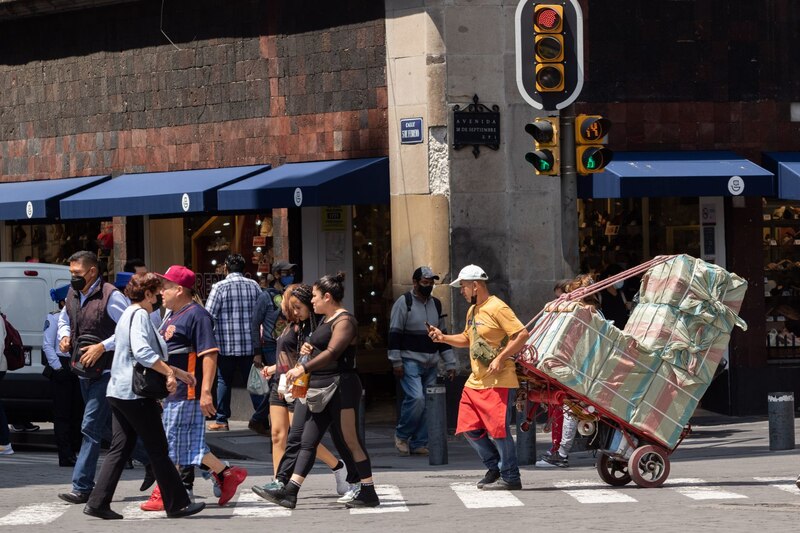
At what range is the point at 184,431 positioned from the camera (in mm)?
11648

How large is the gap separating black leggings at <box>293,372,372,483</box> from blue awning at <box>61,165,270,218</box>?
8035 millimetres

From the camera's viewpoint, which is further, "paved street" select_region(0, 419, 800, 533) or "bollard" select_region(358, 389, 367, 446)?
"bollard" select_region(358, 389, 367, 446)

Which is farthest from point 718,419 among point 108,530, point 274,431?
point 108,530

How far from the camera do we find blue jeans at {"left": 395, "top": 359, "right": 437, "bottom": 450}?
16.1 meters

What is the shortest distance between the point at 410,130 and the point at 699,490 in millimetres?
7186

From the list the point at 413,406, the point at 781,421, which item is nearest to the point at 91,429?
the point at 413,406

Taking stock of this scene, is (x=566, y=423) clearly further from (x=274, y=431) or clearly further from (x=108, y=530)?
(x=108, y=530)

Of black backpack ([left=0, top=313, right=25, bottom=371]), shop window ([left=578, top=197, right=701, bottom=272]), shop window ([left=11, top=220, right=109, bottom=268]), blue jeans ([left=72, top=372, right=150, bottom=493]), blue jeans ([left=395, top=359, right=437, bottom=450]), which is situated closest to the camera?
blue jeans ([left=72, top=372, right=150, bottom=493])

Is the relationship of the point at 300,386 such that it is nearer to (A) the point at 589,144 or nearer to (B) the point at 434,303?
(A) the point at 589,144

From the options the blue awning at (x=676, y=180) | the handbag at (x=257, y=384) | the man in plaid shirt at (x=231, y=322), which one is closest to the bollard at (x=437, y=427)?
the handbag at (x=257, y=384)

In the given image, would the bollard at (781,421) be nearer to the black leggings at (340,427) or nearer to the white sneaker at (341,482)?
the white sneaker at (341,482)

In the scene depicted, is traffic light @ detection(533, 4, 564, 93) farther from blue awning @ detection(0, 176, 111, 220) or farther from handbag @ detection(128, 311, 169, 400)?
blue awning @ detection(0, 176, 111, 220)

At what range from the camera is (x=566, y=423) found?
14547 mm

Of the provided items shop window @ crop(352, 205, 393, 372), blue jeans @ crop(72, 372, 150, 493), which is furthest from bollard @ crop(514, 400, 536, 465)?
shop window @ crop(352, 205, 393, 372)
